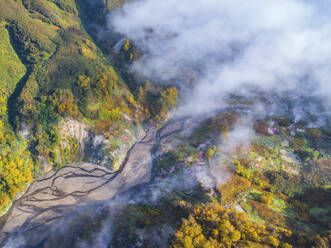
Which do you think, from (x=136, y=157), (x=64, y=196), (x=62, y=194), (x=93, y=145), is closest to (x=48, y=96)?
(x=93, y=145)

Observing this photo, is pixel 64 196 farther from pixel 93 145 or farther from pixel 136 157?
pixel 136 157

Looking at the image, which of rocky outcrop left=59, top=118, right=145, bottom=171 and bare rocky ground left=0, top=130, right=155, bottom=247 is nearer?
bare rocky ground left=0, top=130, right=155, bottom=247

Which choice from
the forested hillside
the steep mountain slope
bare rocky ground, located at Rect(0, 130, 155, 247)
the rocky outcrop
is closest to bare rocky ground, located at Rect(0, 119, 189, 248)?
bare rocky ground, located at Rect(0, 130, 155, 247)

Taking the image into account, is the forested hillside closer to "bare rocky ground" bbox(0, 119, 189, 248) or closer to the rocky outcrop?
the rocky outcrop

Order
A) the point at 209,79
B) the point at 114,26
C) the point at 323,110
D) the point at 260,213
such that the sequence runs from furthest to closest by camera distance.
A: the point at 114,26 < the point at 209,79 < the point at 323,110 < the point at 260,213

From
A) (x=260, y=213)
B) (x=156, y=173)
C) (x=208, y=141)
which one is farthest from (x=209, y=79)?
(x=260, y=213)

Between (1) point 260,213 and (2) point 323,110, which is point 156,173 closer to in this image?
(1) point 260,213

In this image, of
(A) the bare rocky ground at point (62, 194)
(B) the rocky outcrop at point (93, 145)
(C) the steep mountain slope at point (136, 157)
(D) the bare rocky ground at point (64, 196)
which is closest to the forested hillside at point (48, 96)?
(C) the steep mountain slope at point (136, 157)

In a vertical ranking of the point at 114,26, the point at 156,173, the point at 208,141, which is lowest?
the point at 156,173

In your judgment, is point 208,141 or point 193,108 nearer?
Answer: point 208,141
